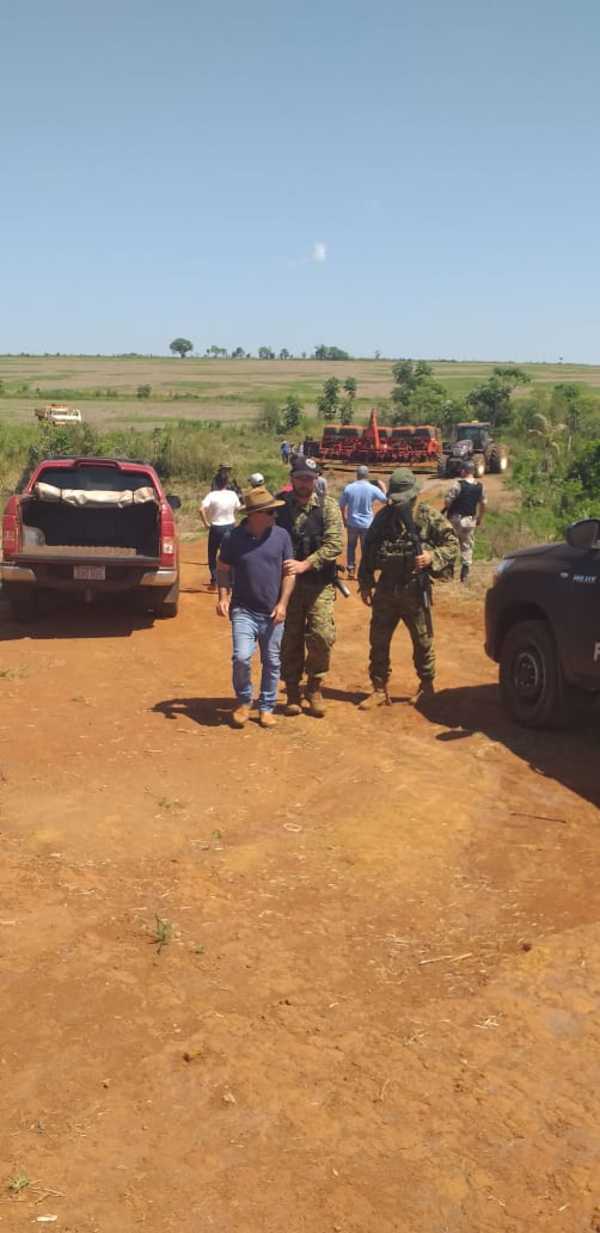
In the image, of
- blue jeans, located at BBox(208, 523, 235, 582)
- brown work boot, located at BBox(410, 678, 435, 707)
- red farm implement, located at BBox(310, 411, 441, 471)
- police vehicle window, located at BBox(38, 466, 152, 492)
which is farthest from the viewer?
red farm implement, located at BBox(310, 411, 441, 471)

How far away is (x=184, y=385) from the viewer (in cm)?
11675

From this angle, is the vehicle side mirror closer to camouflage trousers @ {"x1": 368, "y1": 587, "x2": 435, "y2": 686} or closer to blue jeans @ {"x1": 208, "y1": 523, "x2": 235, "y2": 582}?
camouflage trousers @ {"x1": 368, "y1": 587, "x2": 435, "y2": 686}

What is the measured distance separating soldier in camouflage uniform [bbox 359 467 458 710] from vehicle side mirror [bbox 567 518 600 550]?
1.08m

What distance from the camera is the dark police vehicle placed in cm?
693

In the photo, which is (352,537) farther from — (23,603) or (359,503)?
(23,603)

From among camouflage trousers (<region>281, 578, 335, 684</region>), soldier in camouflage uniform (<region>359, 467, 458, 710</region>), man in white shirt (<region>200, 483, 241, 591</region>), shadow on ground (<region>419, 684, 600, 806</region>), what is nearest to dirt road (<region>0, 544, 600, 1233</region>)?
shadow on ground (<region>419, 684, 600, 806</region>)

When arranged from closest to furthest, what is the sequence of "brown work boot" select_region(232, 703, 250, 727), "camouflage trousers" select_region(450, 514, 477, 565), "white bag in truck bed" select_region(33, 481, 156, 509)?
1. "brown work boot" select_region(232, 703, 250, 727)
2. "white bag in truck bed" select_region(33, 481, 156, 509)
3. "camouflage trousers" select_region(450, 514, 477, 565)

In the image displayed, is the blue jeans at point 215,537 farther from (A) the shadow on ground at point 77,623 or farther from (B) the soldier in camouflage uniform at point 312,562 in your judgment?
(B) the soldier in camouflage uniform at point 312,562

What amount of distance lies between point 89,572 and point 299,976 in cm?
687

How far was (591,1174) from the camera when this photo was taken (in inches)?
126

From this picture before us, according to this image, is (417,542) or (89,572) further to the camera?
(89,572)

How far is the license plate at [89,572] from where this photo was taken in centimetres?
1055

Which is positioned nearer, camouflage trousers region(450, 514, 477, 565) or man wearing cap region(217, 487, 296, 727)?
man wearing cap region(217, 487, 296, 727)

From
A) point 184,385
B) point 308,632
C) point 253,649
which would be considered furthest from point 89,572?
point 184,385
